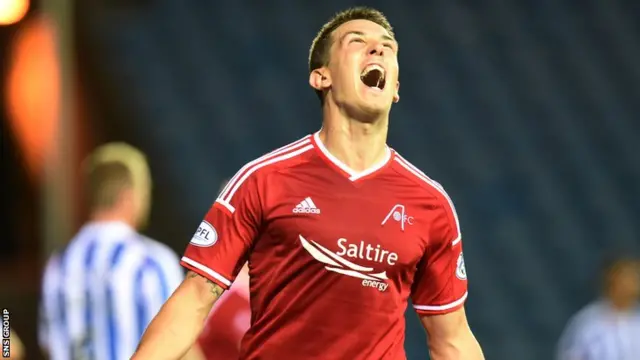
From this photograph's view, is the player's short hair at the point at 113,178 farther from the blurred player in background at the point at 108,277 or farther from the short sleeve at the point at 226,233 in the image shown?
the short sleeve at the point at 226,233

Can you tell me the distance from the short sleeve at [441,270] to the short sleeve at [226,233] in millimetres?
479

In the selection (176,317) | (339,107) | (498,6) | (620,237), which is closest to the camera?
(176,317)

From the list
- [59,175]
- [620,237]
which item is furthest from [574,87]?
[59,175]

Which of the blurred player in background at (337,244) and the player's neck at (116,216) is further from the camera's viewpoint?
the player's neck at (116,216)

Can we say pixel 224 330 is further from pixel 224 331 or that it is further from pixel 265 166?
pixel 265 166

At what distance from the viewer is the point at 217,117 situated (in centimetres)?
990

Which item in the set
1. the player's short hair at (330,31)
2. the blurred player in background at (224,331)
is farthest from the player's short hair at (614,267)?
the player's short hair at (330,31)

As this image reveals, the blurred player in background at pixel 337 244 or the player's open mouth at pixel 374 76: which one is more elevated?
the player's open mouth at pixel 374 76

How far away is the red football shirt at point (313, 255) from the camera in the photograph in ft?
9.91

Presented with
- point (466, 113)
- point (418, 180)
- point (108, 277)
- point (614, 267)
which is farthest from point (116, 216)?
point (466, 113)

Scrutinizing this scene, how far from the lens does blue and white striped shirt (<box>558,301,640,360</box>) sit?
7664mm

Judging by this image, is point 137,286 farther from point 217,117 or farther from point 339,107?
point 217,117

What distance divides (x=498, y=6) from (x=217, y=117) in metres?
2.65

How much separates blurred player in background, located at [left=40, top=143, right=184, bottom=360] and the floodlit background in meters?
3.75
